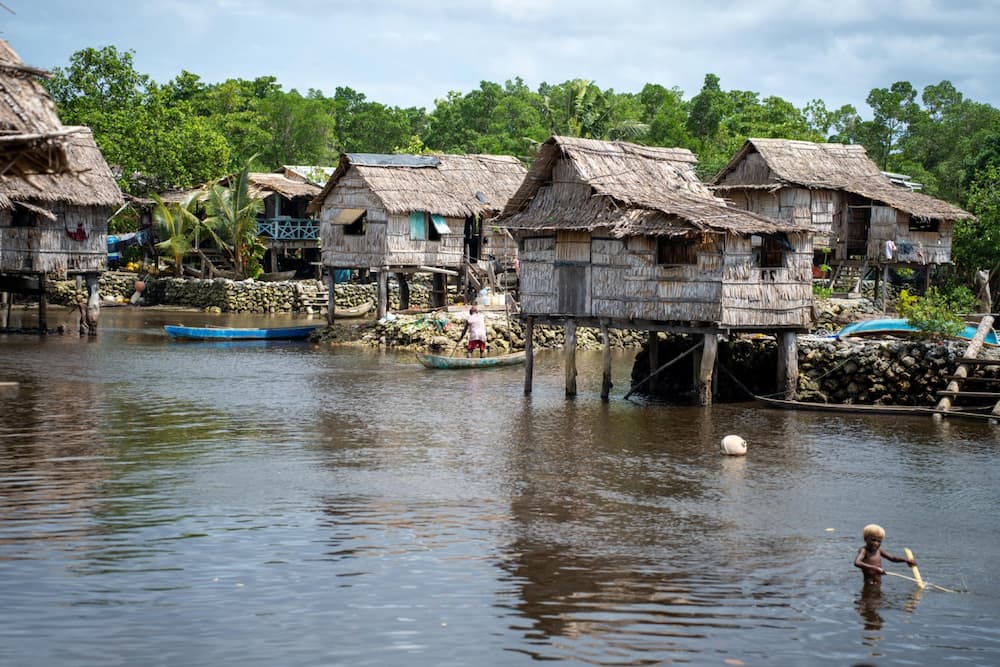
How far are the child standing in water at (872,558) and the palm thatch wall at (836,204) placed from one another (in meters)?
26.0

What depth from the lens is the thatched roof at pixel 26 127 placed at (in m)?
17.2

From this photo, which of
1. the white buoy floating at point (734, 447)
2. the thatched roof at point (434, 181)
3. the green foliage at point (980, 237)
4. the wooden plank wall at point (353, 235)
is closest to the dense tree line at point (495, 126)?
the green foliage at point (980, 237)

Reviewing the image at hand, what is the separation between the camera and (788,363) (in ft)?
78.3

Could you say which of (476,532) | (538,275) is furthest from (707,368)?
(476,532)

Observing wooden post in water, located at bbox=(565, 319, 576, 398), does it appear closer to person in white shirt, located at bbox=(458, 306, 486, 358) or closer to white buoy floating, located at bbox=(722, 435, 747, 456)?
person in white shirt, located at bbox=(458, 306, 486, 358)

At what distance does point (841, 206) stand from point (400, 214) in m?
14.3

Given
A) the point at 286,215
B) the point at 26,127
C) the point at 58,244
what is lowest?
the point at 58,244

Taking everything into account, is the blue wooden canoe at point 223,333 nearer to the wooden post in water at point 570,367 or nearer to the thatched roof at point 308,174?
the thatched roof at point 308,174

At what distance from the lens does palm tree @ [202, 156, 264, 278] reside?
150ft

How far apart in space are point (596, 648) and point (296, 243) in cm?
3992

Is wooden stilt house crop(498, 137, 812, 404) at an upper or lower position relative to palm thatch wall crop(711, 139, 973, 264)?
lower

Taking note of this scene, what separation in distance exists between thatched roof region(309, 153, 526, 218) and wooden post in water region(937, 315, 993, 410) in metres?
18.2

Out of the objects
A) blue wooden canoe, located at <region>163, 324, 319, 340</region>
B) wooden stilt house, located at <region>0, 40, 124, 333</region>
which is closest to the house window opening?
wooden stilt house, located at <region>0, 40, 124, 333</region>

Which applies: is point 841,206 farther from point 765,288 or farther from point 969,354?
point 765,288
